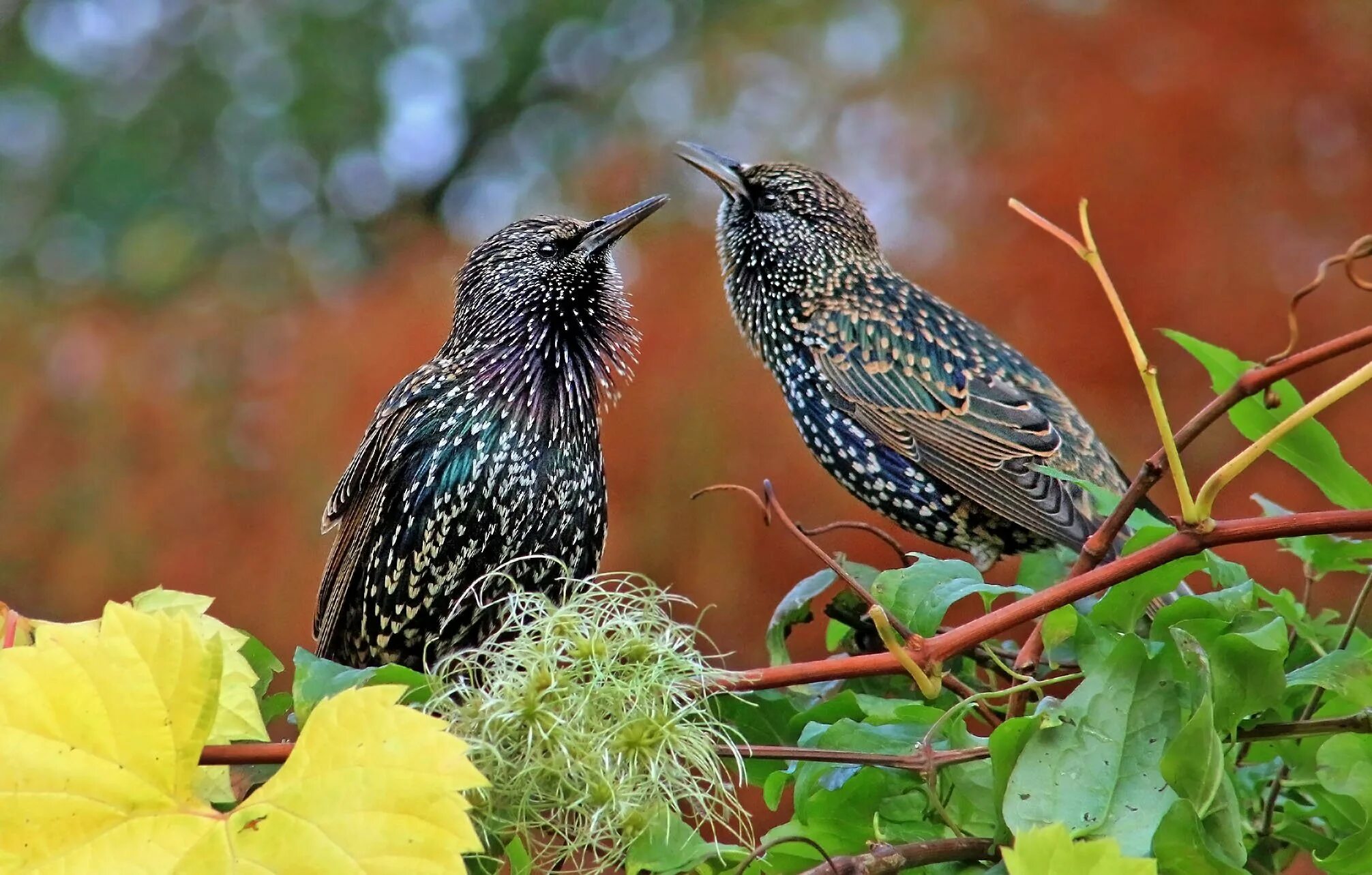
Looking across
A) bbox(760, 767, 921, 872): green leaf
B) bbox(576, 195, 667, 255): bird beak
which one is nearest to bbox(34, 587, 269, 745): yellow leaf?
bbox(760, 767, 921, 872): green leaf

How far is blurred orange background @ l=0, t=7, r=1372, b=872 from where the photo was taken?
2924mm

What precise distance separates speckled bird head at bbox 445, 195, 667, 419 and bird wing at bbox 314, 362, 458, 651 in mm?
66

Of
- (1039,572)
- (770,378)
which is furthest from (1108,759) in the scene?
(770,378)

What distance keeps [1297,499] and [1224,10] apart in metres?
1.16

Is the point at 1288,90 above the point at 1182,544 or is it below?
above

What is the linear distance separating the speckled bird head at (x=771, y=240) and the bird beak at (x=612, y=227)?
322mm

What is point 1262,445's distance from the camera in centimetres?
95

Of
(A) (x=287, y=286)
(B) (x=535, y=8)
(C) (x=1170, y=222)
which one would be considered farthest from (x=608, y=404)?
(B) (x=535, y=8)

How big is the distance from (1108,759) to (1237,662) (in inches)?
5.1

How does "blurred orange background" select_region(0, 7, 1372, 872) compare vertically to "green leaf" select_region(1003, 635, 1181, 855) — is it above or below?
above

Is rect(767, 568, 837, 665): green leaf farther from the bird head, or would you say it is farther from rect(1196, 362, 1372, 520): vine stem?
the bird head

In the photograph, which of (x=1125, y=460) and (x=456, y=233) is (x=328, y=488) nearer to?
(x=456, y=233)

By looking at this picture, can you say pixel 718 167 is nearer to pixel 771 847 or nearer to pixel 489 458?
pixel 489 458

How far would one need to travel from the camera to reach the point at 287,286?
398 cm
